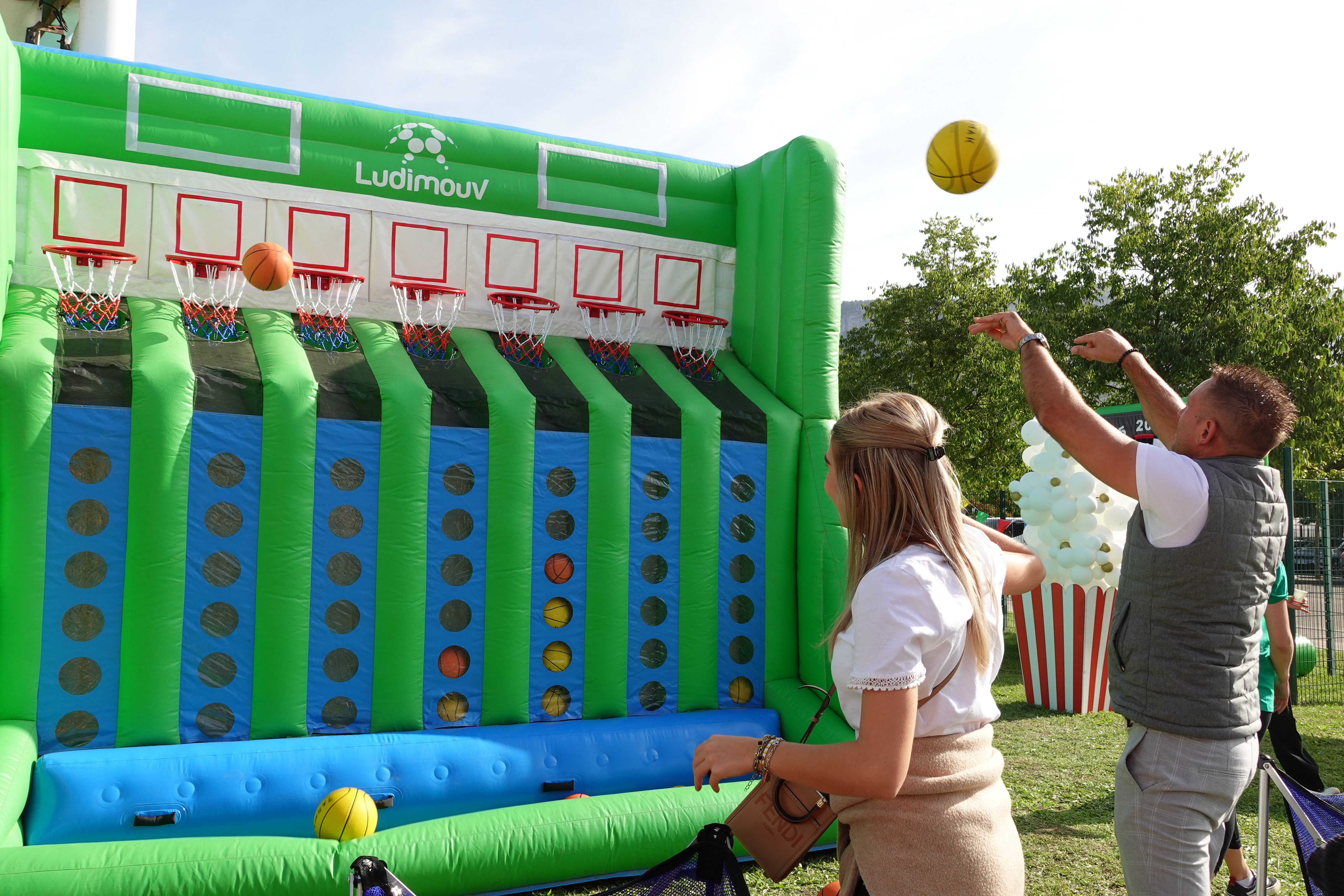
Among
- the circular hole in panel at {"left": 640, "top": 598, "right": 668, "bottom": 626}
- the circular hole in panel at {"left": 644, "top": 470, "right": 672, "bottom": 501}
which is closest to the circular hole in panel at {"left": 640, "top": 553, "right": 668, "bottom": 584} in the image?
the circular hole in panel at {"left": 640, "top": 598, "right": 668, "bottom": 626}

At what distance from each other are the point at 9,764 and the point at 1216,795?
4453 millimetres

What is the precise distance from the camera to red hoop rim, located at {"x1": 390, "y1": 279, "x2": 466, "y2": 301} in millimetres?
5711

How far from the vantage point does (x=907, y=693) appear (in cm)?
138

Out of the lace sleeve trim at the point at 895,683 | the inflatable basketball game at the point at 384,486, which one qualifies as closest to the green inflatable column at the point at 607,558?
the inflatable basketball game at the point at 384,486

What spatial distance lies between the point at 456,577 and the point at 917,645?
13.6ft

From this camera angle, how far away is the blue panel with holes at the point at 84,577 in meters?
4.45

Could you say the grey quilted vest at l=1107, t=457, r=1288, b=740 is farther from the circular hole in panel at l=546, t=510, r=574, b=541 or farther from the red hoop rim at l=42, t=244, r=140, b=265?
the red hoop rim at l=42, t=244, r=140, b=265

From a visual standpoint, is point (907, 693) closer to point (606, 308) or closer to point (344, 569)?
point (344, 569)

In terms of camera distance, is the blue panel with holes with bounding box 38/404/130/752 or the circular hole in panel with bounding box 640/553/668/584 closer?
the blue panel with holes with bounding box 38/404/130/752

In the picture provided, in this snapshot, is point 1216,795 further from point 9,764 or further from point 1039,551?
point 1039,551

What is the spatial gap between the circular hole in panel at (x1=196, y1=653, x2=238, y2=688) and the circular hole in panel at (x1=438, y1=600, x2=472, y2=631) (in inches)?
41.0

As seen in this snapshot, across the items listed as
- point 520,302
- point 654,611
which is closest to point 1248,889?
point 654,611

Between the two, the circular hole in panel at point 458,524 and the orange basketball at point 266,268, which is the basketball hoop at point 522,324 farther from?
the orange basketball at point 266,268

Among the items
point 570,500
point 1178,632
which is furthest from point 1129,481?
point 570,500
